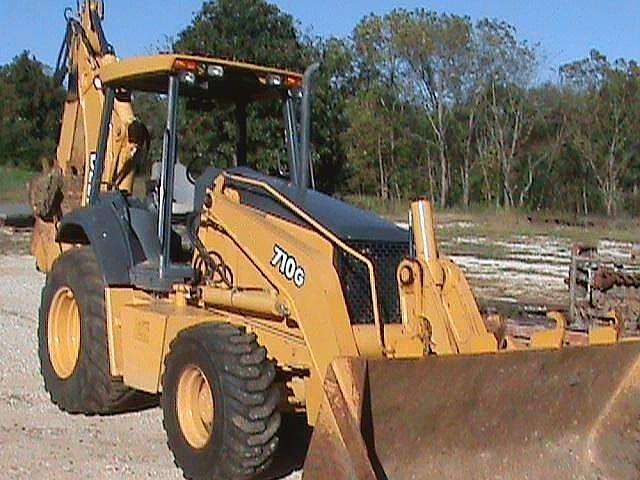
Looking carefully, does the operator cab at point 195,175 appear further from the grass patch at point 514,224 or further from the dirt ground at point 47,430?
the grass patch at point 514,224

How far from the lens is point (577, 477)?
20.7 ft

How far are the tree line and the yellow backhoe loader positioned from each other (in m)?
44.3

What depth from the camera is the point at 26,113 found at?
55.1 meters

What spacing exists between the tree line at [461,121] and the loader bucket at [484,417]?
46269mm

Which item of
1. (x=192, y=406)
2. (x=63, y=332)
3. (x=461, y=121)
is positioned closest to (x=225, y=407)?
(x=192, y=406)

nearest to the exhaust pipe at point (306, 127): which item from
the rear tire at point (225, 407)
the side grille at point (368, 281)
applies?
the side grille at point (368, 281)

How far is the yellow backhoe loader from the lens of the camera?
5.82 metres

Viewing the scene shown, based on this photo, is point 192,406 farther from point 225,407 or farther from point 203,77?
point 203,77

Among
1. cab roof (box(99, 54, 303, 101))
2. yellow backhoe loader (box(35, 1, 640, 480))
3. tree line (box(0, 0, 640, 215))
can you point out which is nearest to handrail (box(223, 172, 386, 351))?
yellow backhoe loader (box(35, 1, 640, 480))

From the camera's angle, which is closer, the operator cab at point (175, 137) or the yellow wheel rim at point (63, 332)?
the operator cab at point (175, 137)

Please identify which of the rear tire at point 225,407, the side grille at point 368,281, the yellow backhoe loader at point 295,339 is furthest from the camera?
the side grille at point 368,281

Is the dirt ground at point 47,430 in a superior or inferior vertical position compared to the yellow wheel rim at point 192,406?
inferior

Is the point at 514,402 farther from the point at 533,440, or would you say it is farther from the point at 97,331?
the point at 97,331

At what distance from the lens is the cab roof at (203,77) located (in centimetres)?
764
